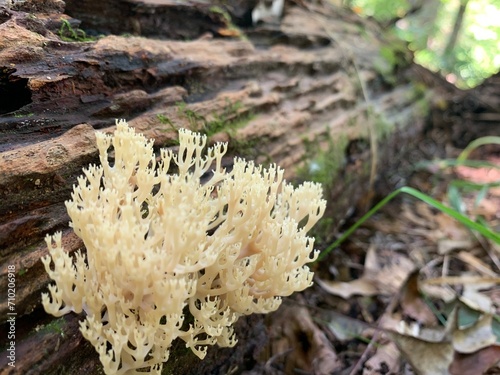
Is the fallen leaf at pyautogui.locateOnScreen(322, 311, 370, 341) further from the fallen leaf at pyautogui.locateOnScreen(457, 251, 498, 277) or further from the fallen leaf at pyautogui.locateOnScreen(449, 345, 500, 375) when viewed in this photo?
the fallen leaf at pyautogui.locateOnScreen(457, 251, 498, 277)

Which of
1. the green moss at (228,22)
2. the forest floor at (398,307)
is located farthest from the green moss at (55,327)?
the green moss at (228,22)

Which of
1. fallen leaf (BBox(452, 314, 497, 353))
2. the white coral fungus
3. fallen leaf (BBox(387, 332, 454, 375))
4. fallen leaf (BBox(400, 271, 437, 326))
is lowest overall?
fallen leaf (BBox(400, 271, 437, 326))

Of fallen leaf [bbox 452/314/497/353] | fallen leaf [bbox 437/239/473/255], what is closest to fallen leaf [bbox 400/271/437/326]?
fallen leaf [bbox 452/314/497/353]

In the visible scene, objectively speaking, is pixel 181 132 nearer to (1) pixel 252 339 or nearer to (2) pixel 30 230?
(2) pixel 30 230

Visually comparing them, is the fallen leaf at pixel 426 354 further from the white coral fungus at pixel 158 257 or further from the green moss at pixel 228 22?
the green moss at pixel 228 22

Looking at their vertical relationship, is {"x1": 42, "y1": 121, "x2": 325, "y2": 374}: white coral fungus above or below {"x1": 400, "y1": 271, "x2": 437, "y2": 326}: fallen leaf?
above
